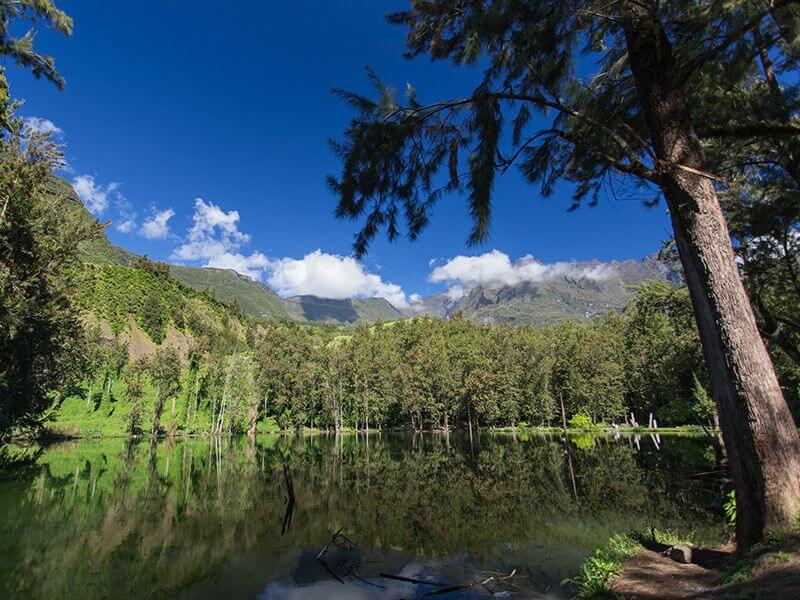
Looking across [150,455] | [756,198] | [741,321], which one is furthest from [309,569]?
[150,455]

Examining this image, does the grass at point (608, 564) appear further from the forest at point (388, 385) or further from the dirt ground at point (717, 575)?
the forest at point (388, 385)

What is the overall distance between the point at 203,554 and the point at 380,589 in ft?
21.0

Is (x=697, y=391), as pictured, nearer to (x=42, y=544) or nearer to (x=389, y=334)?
(x=42, y=544)

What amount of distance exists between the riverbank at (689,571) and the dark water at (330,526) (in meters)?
1.73

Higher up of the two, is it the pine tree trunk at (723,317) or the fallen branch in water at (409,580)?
the pine tree trunk at (723,317)

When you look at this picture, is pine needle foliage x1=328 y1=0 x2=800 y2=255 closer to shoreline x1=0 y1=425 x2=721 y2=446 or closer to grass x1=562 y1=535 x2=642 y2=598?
grass x1=562 y1=535 x2=642 y2=598

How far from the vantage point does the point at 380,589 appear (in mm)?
9969

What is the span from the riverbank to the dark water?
5.67ft

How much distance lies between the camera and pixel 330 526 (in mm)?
15547

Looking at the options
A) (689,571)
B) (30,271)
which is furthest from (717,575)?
(30,271)

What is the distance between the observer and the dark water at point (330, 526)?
1065 centimetres

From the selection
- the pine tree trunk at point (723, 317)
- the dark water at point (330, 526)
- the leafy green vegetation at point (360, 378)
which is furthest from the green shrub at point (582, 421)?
the pine tree trunk at point (723, 317)

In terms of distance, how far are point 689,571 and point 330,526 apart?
1168 cm

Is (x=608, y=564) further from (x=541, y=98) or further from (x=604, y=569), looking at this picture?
(x=541, y=98)
